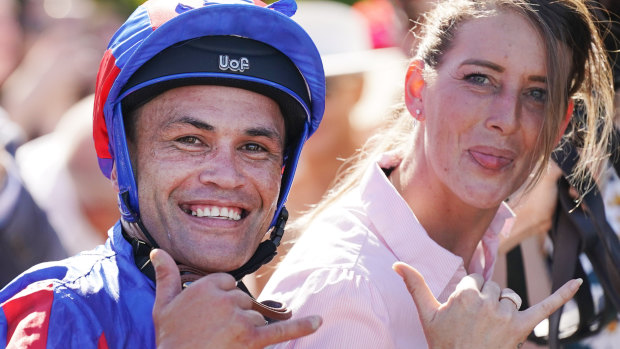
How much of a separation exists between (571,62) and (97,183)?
2.64 metres

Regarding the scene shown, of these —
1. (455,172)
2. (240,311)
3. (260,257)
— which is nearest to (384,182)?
(455,172)

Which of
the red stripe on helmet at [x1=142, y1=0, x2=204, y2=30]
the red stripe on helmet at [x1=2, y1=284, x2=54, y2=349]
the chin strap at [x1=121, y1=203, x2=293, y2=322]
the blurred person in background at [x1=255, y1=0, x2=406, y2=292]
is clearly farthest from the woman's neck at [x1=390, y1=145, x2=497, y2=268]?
the blurred person in background at [x1=255, y1=0, x2=406, y2=292]

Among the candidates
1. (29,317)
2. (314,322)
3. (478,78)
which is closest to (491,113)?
(478,78)

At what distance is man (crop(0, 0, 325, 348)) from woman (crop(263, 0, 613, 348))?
0.77 ft

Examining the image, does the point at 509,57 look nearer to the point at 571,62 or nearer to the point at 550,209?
the point at 571,62

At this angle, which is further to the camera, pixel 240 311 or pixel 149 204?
pixel 149 204

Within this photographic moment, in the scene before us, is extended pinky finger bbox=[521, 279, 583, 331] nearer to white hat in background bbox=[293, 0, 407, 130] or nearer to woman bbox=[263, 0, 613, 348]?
woman bbox=[263, 0, 613, 348]

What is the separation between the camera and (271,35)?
8.27 ft

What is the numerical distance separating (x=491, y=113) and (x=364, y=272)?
0.64 meters

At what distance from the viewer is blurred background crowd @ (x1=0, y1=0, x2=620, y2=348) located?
3820mm

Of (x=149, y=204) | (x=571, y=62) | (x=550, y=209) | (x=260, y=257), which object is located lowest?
(x=550, y=209)

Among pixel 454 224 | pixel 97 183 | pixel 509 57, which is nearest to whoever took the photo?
pixel 509 57

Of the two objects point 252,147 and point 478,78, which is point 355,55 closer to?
point 478,78

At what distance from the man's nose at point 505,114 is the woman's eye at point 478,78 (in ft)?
0.26
